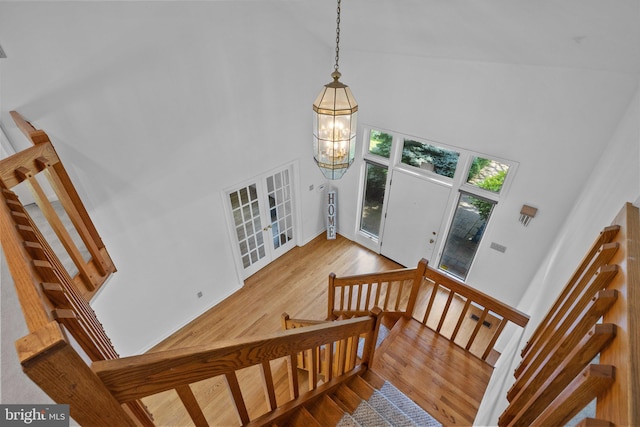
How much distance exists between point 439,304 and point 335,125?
356 cm

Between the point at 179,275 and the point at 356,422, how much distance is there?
297 centimetres

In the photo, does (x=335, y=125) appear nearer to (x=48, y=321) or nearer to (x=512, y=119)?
(x=48, y=321)

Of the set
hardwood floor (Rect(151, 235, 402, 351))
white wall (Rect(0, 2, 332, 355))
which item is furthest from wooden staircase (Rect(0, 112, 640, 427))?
hardwood floor (Rect(151, 235, 402, 351))

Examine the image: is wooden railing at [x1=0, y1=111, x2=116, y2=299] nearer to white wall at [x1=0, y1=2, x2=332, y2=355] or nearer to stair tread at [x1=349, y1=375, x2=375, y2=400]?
white wall at [x1=0, y1=2, x2=332, y2=355]

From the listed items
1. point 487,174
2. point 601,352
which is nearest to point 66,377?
point 601,352

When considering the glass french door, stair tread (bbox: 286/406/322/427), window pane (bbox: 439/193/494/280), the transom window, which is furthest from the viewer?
the glass french door

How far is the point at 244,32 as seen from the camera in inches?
133

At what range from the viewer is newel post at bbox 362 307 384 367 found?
7.04ft

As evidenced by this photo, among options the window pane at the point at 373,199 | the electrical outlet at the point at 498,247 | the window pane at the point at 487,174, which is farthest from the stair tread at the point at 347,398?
Answer: the window pane at the point at 373,199

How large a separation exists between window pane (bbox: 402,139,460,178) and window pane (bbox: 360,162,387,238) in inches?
20.0

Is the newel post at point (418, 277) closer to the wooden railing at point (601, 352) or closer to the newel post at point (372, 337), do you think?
the newel post at point (372, 337)

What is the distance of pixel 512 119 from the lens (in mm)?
3312

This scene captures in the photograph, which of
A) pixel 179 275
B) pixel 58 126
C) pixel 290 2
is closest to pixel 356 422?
pixel 179 275

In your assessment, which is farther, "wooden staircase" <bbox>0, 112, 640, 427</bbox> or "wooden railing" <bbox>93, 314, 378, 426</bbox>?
"wooden railing" <bbox>93, 314, 378, 426</bbox>
